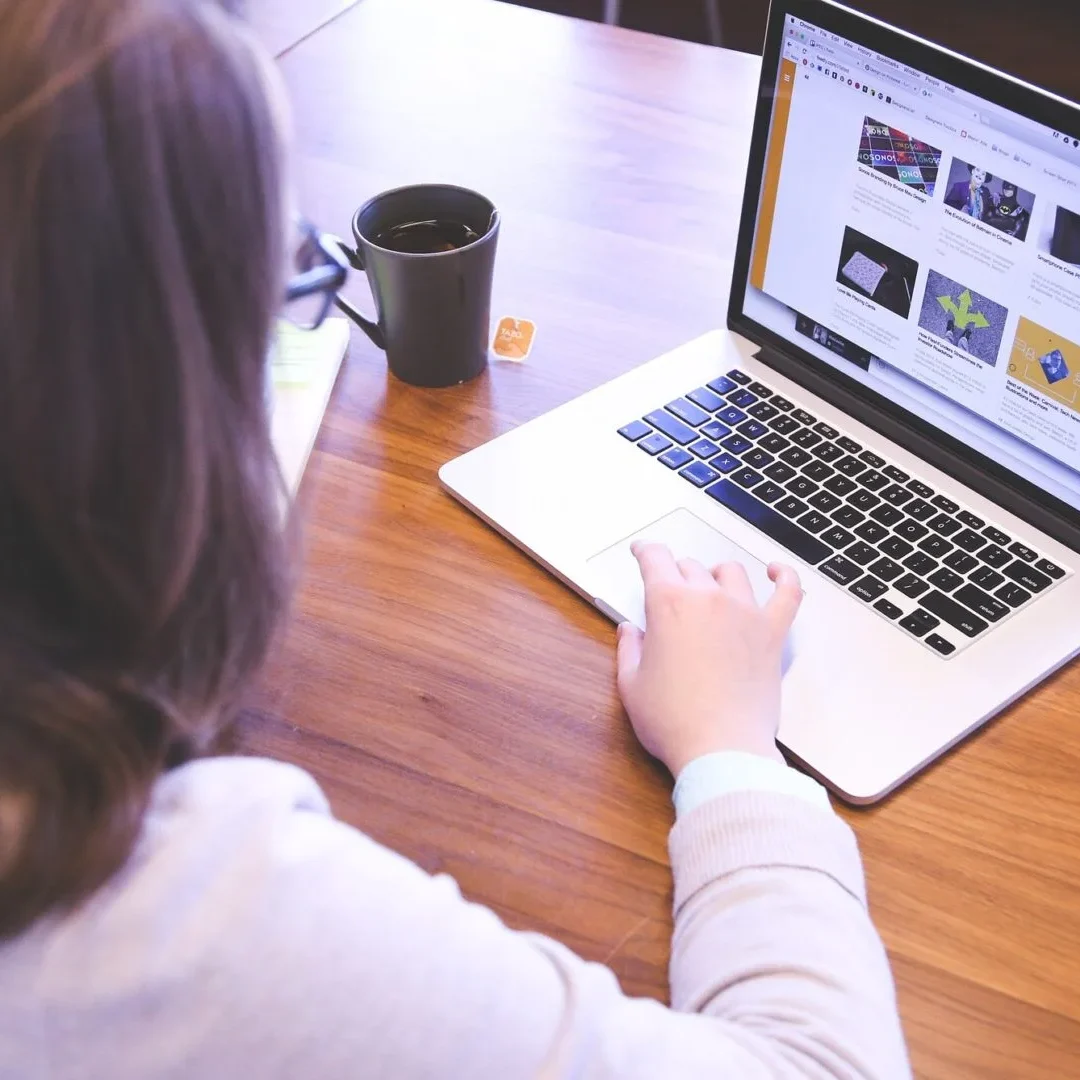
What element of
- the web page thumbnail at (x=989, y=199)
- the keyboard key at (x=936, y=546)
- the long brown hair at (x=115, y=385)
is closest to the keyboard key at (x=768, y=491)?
the keyboard key at (x=936, y=546)

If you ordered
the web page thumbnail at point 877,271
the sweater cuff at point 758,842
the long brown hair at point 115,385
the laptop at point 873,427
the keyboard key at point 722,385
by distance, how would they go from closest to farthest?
the long brown hair at point 115,385 < the sweater cuff at point 758,842 < the laptop at point 873,427 < the web page thumbnail at point 877,271 < the keyboard key at point 722,385

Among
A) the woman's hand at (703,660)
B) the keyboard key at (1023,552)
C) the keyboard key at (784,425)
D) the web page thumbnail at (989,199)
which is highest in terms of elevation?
the web page thumbnail at (989,199)

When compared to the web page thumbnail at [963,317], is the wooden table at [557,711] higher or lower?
lower

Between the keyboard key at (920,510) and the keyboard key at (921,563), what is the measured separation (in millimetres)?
35

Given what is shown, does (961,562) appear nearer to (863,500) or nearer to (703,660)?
(863,500)

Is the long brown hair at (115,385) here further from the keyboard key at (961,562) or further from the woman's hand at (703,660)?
the keyboard key at (961,562)

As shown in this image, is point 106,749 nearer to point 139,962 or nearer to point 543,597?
point 139,962

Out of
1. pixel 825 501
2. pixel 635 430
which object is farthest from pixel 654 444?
pixel 825 501

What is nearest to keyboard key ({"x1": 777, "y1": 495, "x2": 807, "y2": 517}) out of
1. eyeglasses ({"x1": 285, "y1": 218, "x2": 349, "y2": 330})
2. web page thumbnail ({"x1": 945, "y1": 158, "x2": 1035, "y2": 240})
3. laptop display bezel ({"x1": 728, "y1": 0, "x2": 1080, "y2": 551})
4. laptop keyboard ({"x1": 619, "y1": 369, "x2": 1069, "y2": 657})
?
laptop keyboard ({"x1": 619, "y1": 369, "x2": 1069, "y2": 657})

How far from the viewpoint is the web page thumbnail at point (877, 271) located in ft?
2.69

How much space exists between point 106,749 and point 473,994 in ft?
0.55

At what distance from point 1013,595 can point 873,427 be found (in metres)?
0.18

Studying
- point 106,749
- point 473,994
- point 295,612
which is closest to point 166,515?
point 106,749

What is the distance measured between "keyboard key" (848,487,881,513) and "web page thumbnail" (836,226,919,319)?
125 millimetres
